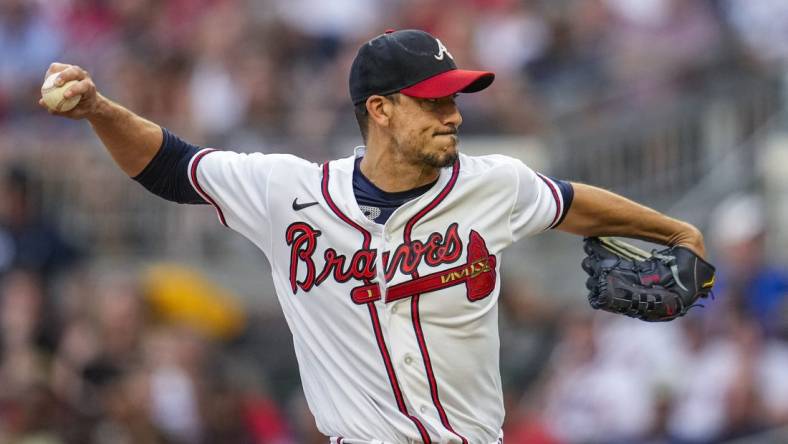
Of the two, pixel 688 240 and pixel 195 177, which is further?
pixel 688 240

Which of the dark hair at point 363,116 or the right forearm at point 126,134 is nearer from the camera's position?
the right forearm at point 126,134

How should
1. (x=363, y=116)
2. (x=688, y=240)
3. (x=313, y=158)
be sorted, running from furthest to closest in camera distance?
(x=313, y=158), (x=688, y=240), (x=363, y=116)

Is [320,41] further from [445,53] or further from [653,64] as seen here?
[445,53]

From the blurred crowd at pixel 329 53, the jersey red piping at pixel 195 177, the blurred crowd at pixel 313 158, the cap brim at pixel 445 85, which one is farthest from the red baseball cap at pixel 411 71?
the blurred crowd at pixel 329 53

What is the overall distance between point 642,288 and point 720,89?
584 cm

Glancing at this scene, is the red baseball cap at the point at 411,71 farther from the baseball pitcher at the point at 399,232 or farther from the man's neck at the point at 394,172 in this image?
the man's neck at the point at 394,172

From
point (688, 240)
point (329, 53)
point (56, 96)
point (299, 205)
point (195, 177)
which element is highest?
point (329, 53)

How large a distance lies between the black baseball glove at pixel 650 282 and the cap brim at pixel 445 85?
83 cm

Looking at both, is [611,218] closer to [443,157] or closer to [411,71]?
[443,157]

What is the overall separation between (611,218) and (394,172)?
2.45 feet

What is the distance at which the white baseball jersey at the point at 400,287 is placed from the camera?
4.98 m

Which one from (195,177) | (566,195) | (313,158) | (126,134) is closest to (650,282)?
(566,195)

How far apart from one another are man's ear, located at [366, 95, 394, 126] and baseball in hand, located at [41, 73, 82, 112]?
3.08 feet

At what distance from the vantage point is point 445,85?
16.2 feet
